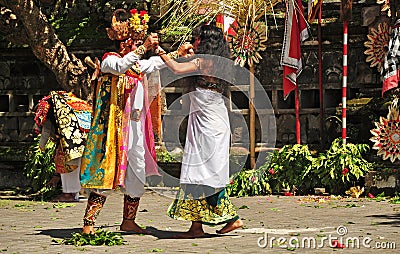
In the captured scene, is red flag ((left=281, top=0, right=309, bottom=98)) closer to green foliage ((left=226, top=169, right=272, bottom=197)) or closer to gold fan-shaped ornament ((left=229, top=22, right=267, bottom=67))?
gold fan-shaped ornament ((left=229, top=22, right=267, bottom=67))

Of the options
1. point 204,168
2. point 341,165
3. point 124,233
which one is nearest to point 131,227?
point 124,233

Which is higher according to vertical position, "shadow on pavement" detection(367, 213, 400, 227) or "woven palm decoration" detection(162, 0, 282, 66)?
"woven palm decoration" detection(162, 0, 282, 66)

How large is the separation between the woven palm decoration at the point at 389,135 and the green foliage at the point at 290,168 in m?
0.97

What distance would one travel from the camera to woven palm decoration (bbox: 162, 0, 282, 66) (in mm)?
12562

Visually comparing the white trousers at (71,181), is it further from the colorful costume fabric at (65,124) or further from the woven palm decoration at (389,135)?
the woven palm decoration at (389,135)

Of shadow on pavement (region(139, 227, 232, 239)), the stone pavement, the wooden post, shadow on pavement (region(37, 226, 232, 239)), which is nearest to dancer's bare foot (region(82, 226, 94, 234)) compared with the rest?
the stone pavement

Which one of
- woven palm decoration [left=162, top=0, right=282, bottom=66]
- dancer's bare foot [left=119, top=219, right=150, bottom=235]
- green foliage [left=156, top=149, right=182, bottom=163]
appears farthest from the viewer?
green foliage [left=156, top=149, right=182, bottom=163]

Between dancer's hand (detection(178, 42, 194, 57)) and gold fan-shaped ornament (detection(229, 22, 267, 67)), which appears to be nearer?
dancer's hand (detection(178, 42, 194, 57))

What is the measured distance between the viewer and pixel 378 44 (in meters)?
12.4

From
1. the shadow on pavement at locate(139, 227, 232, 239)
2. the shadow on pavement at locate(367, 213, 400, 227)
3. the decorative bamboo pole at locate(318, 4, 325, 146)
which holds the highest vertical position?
the decorative bamboo pole at locate(318, 4, 325, 146)

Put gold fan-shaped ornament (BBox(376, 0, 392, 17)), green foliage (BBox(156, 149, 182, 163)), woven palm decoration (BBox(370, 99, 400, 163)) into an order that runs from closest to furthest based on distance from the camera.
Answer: woven palm decoration (BBox(370, 99, 400, 163)) → gold fan-shaped ornament (BBox(376, 0, 392, 17)) → green foliage (BBox(156, 149, 182, 163))

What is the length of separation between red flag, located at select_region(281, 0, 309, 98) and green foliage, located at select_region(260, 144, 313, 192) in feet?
2.62

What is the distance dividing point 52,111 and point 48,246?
4416mm

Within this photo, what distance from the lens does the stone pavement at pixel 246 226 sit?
8016mm
